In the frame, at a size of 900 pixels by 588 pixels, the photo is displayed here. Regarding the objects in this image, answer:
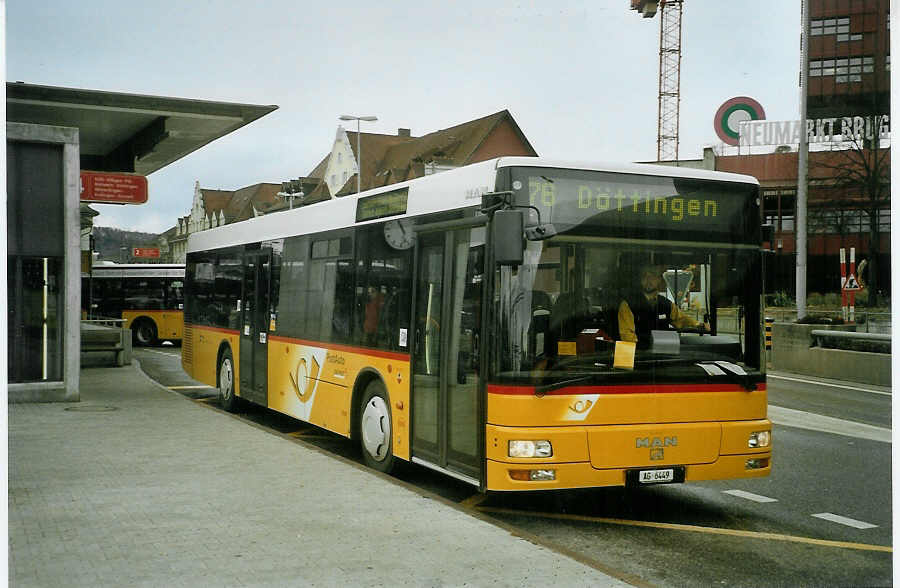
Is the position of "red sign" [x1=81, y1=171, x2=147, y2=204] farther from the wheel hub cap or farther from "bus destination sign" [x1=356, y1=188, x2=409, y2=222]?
the wheel hub cap

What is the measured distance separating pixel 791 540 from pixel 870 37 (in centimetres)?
341

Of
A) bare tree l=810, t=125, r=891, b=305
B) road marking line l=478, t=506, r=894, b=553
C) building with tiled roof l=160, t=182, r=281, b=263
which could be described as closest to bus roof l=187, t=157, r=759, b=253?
bare tree l=810, t=125, r=891, b=305

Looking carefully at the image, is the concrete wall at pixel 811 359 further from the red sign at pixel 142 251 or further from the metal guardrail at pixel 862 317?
the red sign at pixel 142 251

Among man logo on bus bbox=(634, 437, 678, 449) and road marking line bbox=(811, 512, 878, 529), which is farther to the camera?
road marking line bbox=(811, 512, 878, 529)

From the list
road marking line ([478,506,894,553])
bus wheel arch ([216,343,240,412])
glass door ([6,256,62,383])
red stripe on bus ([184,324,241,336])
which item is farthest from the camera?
bus wheel arch ([216,343,240,412])

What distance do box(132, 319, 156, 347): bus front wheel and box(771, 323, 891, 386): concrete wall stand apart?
77.4ft

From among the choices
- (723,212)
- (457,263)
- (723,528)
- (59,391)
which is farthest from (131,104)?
(723,528)

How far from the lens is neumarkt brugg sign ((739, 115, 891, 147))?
7.56 metres

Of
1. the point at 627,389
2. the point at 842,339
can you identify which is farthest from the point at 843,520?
the point at 842,339

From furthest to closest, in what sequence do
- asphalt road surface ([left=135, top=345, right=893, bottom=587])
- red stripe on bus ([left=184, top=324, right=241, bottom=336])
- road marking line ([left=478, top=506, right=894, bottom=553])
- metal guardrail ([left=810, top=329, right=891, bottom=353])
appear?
red stripe on bus ([left=184, top=324, right=241, bottom=336]) → metal guardrail ([left=810, top=329, right=891, bottom=353]) → road marking line ([left=478, top=506, right=894, bottom=553]) → asphalt road surface ([left=135, top=345, right=893, bottom=587])

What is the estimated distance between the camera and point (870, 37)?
6.28m

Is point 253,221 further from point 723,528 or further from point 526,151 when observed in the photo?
point 723,528

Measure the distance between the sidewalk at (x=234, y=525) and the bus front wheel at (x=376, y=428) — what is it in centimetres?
40

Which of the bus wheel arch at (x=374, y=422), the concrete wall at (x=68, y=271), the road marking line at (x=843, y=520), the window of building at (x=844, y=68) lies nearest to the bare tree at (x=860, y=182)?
the window of building at (x=844, y=68)
